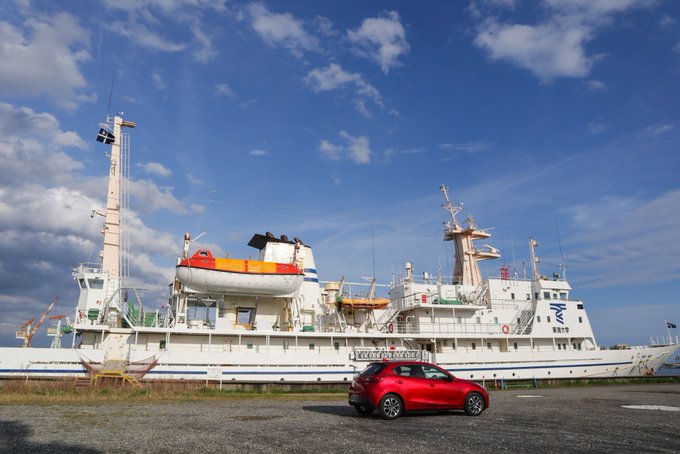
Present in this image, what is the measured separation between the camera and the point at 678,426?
1013 cm

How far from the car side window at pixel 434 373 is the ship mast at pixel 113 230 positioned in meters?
18.6

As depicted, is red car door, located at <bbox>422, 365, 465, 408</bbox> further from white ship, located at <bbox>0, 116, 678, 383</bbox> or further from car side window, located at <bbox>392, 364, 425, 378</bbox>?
white ship, located at <bbox>0, 116, 678, 383</bbox>

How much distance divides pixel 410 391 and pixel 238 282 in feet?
52.5

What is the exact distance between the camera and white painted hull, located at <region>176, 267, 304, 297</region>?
985 inches

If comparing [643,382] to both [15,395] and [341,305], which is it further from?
[15,395]

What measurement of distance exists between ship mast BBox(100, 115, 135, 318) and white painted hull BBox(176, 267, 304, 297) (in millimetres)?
3720

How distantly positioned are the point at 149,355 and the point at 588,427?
20.4m

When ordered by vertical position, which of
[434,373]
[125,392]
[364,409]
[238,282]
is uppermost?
[238,282]

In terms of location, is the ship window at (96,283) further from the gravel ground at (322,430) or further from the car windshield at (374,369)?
the car windshield at (374,369)

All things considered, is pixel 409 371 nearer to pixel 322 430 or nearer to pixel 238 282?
pixel 322 430

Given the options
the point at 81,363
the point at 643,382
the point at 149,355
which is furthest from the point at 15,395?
the point at 643,382

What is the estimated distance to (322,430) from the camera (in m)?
9.50

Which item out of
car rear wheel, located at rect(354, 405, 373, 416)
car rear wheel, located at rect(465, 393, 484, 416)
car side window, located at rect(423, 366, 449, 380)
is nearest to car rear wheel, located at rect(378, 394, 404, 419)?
car rear wheel, located at rect(354, 405, 373, 416)

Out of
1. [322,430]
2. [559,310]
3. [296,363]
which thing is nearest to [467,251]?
[559,310]
